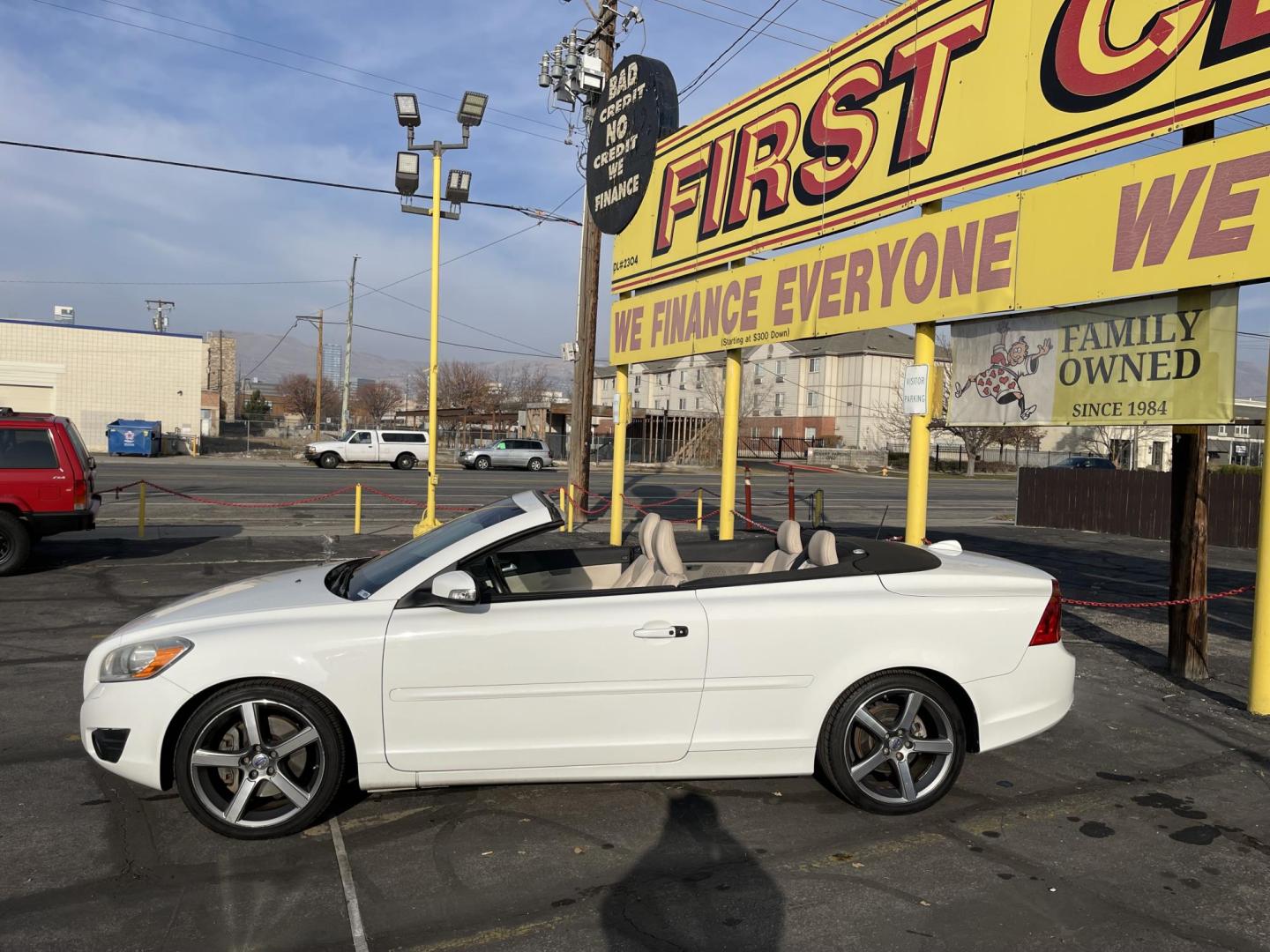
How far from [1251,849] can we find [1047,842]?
87 centimetres

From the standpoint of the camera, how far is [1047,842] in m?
4.20

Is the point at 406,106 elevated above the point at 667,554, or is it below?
above

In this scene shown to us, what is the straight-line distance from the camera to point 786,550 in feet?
17.5

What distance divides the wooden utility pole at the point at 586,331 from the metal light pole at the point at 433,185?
2.61 meters

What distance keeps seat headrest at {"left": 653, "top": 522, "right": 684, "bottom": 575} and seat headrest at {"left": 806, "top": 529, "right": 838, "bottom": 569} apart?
→ 68 cm

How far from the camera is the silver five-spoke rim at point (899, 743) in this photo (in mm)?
4422

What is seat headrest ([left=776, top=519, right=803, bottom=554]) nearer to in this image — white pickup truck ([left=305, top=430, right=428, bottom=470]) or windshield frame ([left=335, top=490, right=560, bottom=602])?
windshield frame ([left=335, top=490, right=560, bottom=602])

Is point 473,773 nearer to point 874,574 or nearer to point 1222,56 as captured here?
point 874,574

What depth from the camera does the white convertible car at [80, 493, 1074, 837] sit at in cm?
399

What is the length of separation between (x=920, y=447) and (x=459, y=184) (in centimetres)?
1172

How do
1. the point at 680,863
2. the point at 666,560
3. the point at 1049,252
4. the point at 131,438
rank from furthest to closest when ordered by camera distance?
the point at 131,438
the point at 1049,252
the point at 666,560
the point at 680,863

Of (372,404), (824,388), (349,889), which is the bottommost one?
(349,889)

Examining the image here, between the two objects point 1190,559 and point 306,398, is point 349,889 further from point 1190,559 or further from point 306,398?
point 306,398

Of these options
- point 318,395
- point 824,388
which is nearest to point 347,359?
point 318,395
